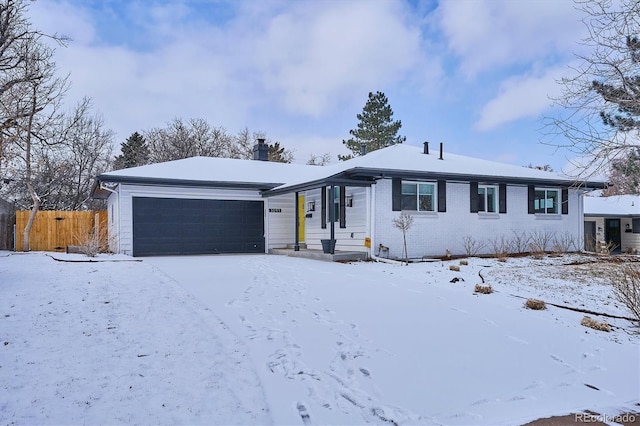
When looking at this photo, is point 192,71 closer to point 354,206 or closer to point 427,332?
point 354,206

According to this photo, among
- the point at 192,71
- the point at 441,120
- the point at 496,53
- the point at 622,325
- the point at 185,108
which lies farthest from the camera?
the point at 185,108

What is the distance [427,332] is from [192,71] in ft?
47.2

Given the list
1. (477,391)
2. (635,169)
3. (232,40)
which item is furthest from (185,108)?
(477,391)

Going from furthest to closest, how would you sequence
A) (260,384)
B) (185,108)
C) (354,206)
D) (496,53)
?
(185,108)
(354,206)
(496,53)
(260,384)

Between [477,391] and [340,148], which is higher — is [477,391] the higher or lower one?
the lower one

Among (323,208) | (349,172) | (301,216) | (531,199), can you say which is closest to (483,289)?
(349,172)

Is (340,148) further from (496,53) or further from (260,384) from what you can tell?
(260,384)

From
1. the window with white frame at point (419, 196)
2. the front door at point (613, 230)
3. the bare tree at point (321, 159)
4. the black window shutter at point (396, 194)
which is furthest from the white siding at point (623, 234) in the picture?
the bare tree at point (321, 159)

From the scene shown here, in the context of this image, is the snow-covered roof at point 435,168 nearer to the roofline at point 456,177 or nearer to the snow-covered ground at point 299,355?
the roofline at point 456,177

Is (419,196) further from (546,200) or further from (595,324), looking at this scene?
(595,324)

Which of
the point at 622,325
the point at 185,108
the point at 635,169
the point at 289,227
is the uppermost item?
the point at 185,108

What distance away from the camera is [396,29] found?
1212 centimetres

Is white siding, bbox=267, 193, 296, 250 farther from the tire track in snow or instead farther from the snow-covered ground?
the tire track in snow

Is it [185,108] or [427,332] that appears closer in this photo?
[427,332]
